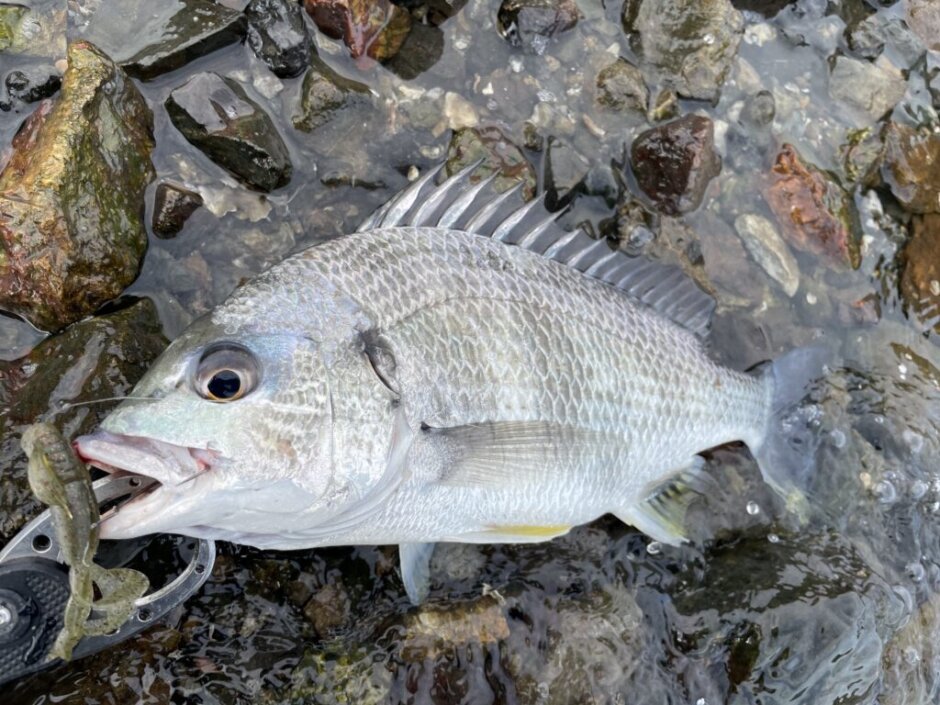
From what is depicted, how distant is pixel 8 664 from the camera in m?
2.32

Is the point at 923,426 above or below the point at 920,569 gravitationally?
above

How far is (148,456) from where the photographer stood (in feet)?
6.31

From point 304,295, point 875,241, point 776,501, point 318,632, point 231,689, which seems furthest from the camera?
point 875,241

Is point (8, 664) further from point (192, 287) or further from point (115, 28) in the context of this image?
point (115, 28)

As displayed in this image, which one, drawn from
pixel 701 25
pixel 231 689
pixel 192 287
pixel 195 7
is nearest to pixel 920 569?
pixel 701 25

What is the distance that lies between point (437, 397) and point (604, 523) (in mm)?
1254

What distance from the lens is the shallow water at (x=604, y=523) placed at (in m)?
2.75

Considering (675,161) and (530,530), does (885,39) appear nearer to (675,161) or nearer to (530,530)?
(675,161)

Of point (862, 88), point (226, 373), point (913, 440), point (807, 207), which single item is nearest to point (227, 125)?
point (226, 373)

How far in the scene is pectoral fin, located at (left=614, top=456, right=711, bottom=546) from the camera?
3.10m

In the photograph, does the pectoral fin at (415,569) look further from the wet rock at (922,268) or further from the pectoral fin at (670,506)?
the wet rock at (922,268)

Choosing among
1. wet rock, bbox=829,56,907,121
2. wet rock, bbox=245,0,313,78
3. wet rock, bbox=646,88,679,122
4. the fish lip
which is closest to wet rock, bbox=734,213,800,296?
wet rock, bbox=646,88,679,122

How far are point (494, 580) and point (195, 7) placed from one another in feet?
8.91

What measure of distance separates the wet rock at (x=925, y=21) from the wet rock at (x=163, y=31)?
352 cm
